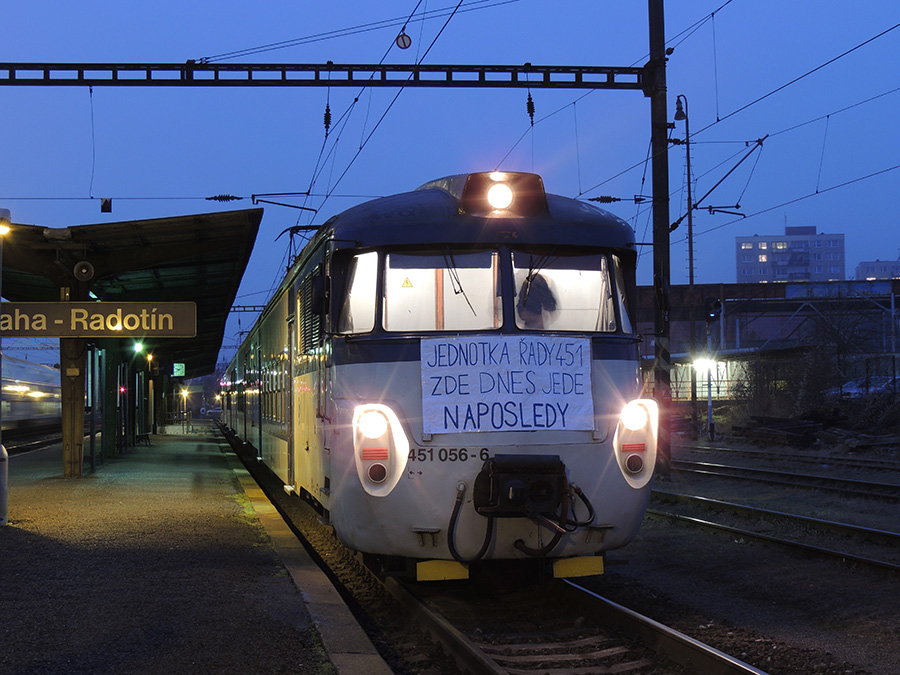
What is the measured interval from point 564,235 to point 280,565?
4198mm

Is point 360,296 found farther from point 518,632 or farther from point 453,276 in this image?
point 518,632

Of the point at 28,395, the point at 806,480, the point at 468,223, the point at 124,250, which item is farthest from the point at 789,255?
the point at 468,223

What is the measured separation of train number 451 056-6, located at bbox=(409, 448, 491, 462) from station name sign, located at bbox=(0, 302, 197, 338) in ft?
29.4

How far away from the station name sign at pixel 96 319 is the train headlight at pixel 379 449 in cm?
874

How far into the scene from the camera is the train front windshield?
728 centimetres

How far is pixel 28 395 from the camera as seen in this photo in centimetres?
3566

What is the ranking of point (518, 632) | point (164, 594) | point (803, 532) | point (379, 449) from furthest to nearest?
1. point (803, 532)
2. point (164, 594)
3. point (518, 632)
4. point (379, 449)

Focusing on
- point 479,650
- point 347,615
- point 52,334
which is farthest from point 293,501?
point 479,650

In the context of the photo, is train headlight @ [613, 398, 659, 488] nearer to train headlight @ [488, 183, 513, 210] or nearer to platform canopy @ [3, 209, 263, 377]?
train headlight @ [488, 183, 513, 210]

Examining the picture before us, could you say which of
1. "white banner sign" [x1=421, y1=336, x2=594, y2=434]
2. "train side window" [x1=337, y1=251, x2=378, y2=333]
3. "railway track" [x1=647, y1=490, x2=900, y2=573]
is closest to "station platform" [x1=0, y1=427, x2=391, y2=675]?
"white banner sign" [x1=421, y1=336, x2=594, y2=434]

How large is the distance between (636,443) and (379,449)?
1.96m

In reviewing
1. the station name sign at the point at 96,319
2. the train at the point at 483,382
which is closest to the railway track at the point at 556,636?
the train at the point at 483,382

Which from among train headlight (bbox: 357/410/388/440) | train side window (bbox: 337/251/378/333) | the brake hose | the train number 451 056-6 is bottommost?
the brake hose

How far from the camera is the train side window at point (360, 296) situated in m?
7.31
